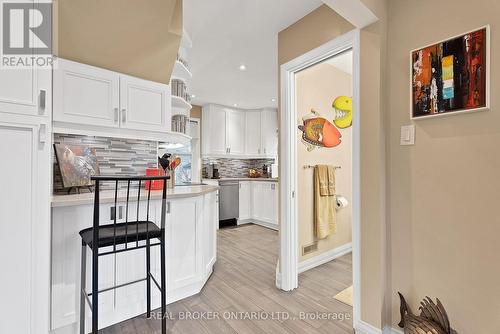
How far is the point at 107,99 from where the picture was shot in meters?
2.22

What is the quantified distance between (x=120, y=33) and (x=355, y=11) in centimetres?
187

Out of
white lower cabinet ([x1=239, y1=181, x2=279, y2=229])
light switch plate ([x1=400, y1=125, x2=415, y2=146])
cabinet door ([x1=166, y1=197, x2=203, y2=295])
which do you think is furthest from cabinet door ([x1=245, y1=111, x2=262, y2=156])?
light switch plate ([x1=400, y1=125, x2=415, y2=146])

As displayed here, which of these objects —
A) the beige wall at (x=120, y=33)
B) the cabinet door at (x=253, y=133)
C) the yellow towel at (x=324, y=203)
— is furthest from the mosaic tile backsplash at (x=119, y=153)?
the cabinet door at (x=253, y=133)

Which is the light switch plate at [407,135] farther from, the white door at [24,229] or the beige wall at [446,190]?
the white door at [24,229]

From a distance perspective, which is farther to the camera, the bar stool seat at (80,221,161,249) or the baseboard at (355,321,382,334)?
the baseboard at (355,321,382,334)

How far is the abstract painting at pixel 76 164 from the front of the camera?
6.64 feet

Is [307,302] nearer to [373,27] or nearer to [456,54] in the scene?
[456,54]

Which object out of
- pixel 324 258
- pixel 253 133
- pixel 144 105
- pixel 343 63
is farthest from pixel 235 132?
pixel 324 258

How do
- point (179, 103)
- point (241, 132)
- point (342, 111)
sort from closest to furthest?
point (179, 103)
point (342, 111)
point (241, 132)

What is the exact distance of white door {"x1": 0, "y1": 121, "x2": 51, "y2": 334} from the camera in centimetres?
114

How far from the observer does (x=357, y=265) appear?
171 centimetres

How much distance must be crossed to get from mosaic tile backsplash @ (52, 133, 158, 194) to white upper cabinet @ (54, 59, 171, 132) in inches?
9.6

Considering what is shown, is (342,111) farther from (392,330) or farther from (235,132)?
(235,132)

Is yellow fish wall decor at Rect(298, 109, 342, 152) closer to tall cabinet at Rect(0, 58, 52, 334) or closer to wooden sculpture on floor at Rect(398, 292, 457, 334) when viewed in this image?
wooden sculpture on floor at Rect(398, 292, 457, 334)
